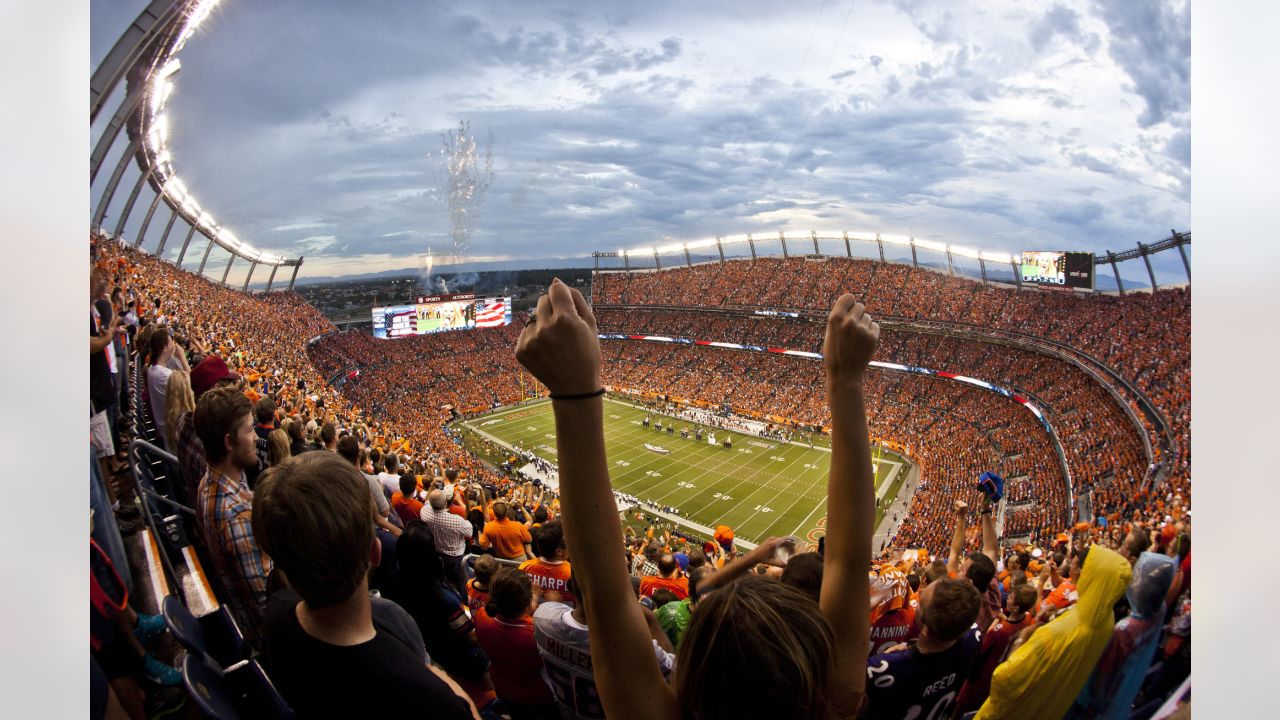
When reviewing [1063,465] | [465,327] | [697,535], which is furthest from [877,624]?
[465,327]

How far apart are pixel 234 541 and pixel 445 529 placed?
1756 mm

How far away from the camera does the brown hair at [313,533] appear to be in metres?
1.51

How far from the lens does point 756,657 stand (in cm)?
95

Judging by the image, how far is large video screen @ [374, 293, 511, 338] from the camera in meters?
39.3

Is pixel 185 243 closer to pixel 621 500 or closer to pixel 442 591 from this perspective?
pixel 621 500

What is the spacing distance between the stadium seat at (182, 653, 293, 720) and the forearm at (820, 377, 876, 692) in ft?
5.74

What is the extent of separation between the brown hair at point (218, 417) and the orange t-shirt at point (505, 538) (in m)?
3.06

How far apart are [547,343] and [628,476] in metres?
25.4

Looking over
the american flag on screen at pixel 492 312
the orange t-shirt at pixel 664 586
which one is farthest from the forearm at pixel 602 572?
the american flag on screen at pixel 492 312

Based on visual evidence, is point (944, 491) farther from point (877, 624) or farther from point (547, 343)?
point (547, 343)

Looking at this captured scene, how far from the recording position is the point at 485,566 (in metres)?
3.82

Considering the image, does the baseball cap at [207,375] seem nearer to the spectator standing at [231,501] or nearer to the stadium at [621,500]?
the stadium at [621,500]

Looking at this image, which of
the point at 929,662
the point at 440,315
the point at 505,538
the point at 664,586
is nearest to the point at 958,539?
the point at 664,586

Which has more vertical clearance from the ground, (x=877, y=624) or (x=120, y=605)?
(x=120, y=605)
